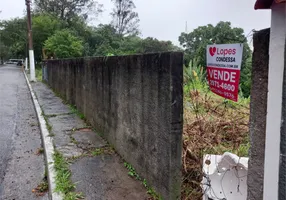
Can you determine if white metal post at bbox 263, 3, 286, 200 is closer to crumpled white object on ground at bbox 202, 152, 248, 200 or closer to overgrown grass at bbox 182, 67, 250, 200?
crumpled white object on ground at bbox 202, 152, 248, 200

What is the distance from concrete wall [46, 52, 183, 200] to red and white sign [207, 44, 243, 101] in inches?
13.1

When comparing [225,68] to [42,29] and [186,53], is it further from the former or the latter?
[42,29]

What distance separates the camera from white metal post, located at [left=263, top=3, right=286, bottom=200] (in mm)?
1396

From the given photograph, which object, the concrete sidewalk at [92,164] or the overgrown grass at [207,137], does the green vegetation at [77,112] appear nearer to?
the concrete sidewalk at [92,164]

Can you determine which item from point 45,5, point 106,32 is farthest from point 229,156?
point 45,5

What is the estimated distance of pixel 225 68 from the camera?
219 centimetres

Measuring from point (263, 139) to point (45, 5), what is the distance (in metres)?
44.6

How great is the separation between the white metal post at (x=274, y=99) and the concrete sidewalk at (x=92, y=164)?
1.73 metres

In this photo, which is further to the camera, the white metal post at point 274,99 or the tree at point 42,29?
the tree at point 42,29

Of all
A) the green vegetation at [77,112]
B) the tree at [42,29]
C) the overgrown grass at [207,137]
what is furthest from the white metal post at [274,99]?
the tree at [42,29]

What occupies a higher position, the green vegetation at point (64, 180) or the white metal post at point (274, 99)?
the white metal post at point (274, 99)

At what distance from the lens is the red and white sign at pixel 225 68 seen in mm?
2070

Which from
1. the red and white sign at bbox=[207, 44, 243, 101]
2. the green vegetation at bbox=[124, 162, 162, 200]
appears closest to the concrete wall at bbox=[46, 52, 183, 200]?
the green vegetation at bbox=[124, 162, 162, 200]

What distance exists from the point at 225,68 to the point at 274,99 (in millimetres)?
774
